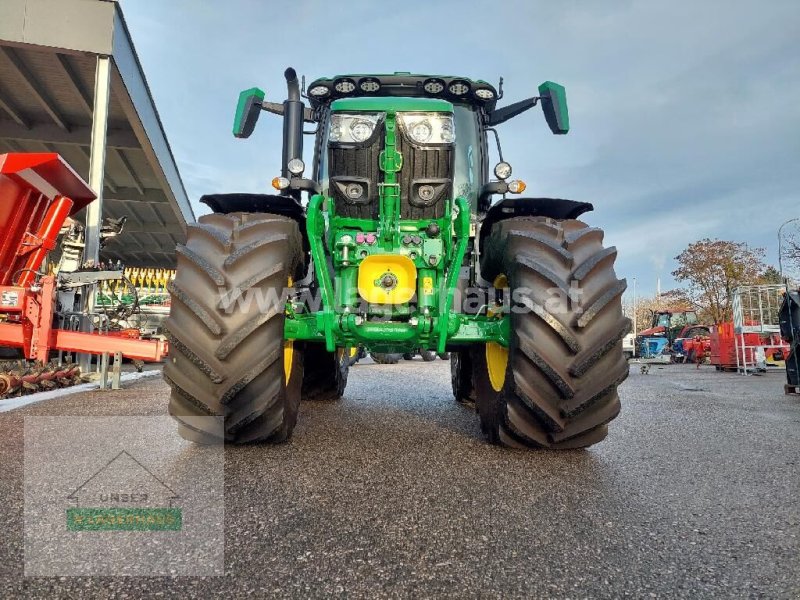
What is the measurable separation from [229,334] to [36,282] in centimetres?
453

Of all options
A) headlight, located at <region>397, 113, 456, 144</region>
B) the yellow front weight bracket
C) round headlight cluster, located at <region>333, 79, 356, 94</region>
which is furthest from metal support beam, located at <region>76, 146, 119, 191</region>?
the yellow front weight bracket

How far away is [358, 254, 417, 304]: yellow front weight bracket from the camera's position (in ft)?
8.68

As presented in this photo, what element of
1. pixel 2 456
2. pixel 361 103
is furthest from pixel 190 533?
pixel 361 103

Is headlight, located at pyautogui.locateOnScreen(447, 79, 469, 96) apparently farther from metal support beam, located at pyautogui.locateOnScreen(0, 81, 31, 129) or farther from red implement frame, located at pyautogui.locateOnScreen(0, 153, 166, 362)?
metal support beam, located at pyautogui.locateOnScreen(0, 81, 31, 129)

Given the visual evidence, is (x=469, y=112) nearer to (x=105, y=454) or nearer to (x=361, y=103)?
(x=361, y=103)

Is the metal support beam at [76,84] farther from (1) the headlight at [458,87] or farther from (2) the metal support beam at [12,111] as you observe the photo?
(1) the headlight at [458,87]

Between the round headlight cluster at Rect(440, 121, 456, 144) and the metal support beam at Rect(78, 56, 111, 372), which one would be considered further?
the metal support beam at Rect(78, 56, 111, 372)

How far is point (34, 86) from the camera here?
12477 millimetres

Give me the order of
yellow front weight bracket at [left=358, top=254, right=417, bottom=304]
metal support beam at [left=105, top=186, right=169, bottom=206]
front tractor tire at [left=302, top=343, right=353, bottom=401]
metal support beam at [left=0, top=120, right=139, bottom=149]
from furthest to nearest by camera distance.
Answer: metal support beam at [left=105, top=186, right=169, bottom=206] → metal support beam at [left=0, top=120, right=139, bottom=149] → front tractor tire at [left=302, top=343, right=353, bottom=401] → yellow front weight bracket at [left=358, top=254, right=417, bottom=304]

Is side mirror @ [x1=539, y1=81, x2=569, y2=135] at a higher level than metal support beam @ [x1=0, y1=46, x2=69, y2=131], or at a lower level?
lower

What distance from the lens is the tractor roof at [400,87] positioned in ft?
11.0

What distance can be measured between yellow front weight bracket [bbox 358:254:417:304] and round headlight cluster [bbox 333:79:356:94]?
4.39ft

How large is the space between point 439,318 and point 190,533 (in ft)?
4.69

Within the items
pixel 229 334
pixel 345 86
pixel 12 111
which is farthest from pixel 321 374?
pixel 12 111
